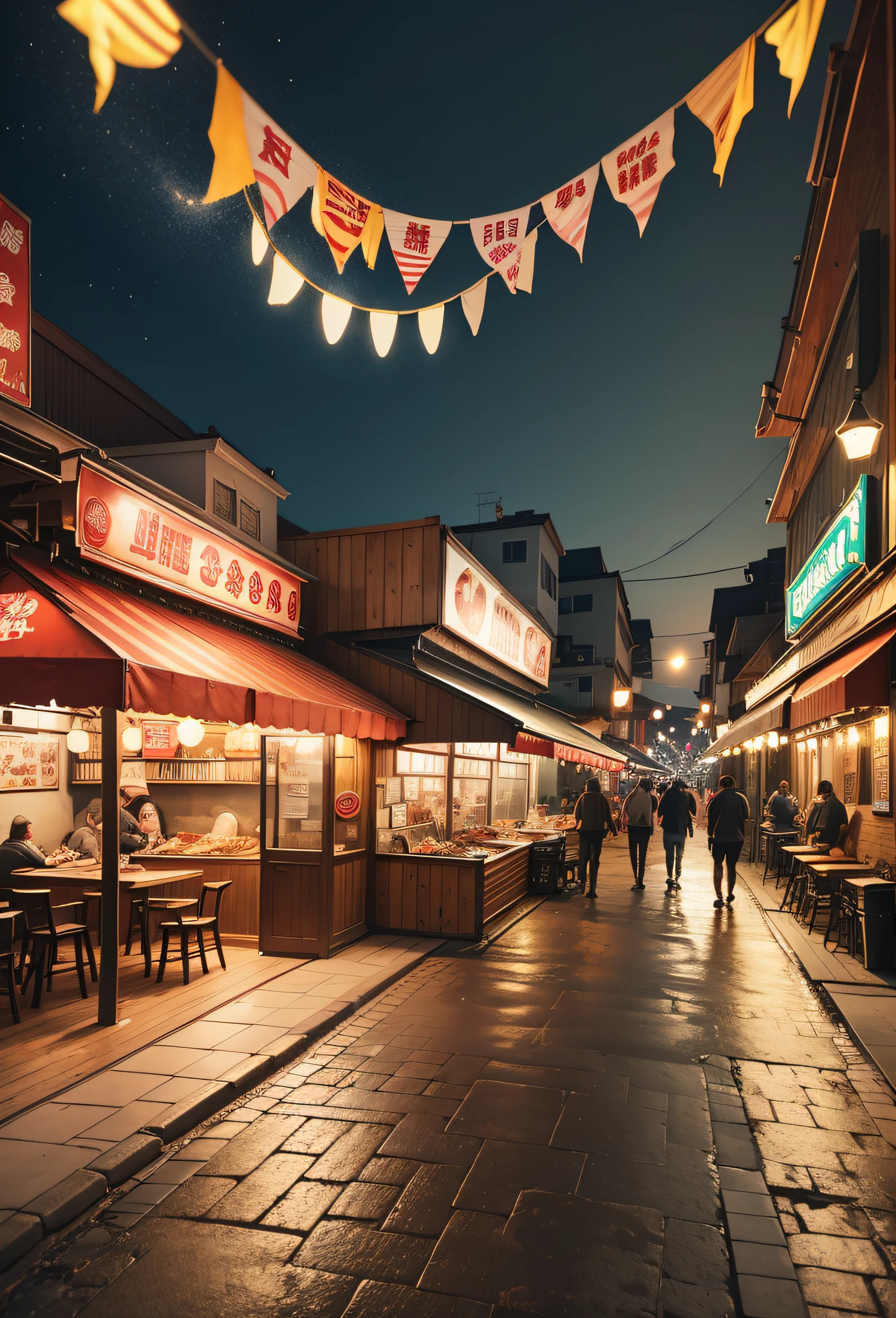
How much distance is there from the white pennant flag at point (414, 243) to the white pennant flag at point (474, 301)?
79 centimetres

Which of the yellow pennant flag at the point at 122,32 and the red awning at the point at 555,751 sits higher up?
the yellow pennant flag at the point at 122,32

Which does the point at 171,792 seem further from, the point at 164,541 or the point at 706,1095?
the point at 706,1095

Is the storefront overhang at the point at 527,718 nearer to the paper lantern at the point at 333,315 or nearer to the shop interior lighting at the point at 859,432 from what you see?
the paper lantern at the point at 333,315

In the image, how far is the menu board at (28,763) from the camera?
11.0 m

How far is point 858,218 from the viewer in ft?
32.4

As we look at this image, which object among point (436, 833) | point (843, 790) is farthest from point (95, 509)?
point (843, 790)

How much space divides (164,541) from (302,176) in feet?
12.8

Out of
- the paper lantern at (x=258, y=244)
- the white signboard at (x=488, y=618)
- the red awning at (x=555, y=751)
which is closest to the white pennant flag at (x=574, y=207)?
the paper lantern at (x=258, y=244)

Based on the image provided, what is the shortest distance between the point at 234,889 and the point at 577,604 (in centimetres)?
3435

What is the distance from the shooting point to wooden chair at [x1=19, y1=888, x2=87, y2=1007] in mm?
7348

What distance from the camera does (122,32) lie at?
16.9 feet

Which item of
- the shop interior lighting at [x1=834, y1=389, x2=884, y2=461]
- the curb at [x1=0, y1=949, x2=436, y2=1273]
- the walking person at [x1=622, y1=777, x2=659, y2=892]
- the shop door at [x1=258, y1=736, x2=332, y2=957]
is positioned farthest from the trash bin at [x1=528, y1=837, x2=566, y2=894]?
the shop interior lighting at [x1=834, y1=389, x2=884, y2=461]

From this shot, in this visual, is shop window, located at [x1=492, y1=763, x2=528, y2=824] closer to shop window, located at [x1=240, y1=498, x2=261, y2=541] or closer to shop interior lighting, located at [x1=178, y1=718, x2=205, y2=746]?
shop window, located at [x1=240, y1=498, x2=261, y2=541]

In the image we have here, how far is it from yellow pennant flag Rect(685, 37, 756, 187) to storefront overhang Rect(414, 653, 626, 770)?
6.69m
